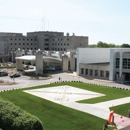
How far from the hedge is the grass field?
513 cm

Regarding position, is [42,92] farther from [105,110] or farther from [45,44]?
[45,44]

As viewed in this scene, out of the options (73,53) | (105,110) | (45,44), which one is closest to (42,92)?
(105,110)

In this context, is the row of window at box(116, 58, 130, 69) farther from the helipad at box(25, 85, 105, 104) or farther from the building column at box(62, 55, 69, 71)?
the building column at box(62, 55, 69, 71)

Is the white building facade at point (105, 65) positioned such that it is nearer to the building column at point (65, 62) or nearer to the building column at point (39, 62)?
the building column at point (65, 62)

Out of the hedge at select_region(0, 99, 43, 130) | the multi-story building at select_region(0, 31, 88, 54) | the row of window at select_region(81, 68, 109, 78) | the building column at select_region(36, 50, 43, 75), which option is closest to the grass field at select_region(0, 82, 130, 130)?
the hedge at select_region(0, 99, 43, 130)

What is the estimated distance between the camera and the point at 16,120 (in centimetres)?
2064

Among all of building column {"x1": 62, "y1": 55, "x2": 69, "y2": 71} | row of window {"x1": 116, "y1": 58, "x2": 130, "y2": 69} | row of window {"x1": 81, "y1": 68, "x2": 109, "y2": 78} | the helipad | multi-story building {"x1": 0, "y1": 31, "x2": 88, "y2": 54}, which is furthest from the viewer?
multi-story building {"x1": 0, "y1": 31, "x2": 88, "y2": 54}

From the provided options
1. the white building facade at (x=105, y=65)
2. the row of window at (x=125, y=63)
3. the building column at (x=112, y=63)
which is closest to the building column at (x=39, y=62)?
the white building facade at (x=105, y=65)

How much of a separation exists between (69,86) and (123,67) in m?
17.1

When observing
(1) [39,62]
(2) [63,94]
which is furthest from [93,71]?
(2) [63,94]

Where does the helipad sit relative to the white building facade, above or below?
below

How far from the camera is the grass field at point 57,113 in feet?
87.0

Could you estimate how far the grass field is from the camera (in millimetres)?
26516

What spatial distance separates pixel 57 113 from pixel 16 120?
36.2 ft
